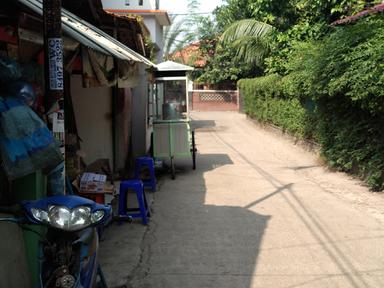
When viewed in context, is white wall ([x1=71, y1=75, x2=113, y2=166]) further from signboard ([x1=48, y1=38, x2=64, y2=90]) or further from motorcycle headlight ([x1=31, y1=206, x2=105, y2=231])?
motorcycle headlight ([x1=31, y1=206, x2=105, y2=231])

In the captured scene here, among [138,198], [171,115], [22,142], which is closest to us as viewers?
[22,142]

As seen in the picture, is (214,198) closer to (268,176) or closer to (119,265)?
(268,176)

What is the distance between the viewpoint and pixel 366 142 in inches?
374

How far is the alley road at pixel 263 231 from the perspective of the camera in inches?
207

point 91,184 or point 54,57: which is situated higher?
point 54,57

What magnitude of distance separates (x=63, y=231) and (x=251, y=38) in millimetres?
18579

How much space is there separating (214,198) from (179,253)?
10.6 feet

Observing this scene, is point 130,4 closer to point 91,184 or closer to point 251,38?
point 251,38

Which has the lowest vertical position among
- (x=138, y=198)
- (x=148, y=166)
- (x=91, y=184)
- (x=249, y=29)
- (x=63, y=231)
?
(x=138, y=198)

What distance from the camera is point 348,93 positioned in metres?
8.84

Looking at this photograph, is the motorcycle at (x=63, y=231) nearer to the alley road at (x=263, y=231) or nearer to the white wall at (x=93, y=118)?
the alley road at (x=263, y=231)

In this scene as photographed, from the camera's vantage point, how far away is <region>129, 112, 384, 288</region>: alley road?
5.25m

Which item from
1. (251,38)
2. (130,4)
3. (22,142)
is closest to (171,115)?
(22,142)

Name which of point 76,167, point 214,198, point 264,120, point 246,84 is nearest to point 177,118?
point 214,198
